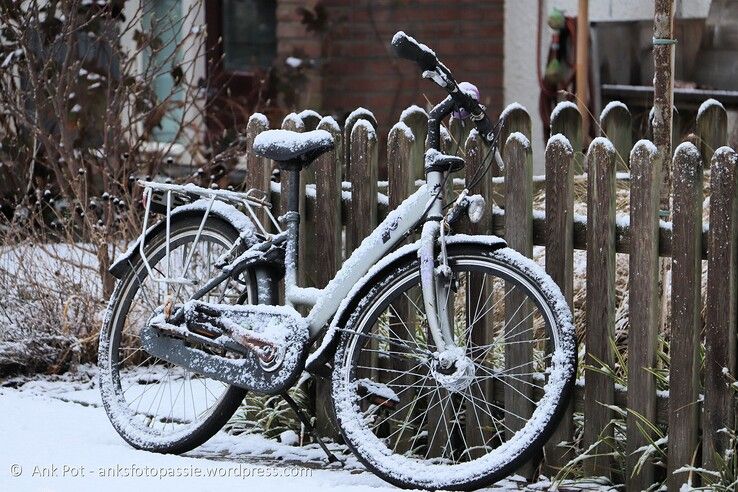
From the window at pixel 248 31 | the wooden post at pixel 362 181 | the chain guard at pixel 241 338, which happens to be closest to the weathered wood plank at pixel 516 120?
the wooden post at pixel 362 181

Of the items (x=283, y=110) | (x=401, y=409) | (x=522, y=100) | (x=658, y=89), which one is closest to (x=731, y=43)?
(x=522, y=100)

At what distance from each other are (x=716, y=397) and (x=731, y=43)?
4357 millimetres

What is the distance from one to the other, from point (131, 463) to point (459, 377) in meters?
1.17

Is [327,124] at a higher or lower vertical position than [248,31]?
lower

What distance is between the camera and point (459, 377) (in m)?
3.95

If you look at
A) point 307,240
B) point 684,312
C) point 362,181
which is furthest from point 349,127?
point 684,312

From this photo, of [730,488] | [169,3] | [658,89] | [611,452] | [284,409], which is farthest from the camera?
[169,3]

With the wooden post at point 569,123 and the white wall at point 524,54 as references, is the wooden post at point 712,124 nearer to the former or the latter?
the wooden post at point 569,123

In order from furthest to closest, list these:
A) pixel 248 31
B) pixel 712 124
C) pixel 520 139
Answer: pixel 248 31, pixel 712 124, pixel 520 139

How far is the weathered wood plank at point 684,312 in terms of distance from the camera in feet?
12.5

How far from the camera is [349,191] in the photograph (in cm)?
476

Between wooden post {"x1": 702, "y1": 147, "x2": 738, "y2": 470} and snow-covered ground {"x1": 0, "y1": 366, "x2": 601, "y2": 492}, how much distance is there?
1.94 feet

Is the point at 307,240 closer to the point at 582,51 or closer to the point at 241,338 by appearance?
the point at 241,338

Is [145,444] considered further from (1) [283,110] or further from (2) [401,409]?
(1) [283,110]
